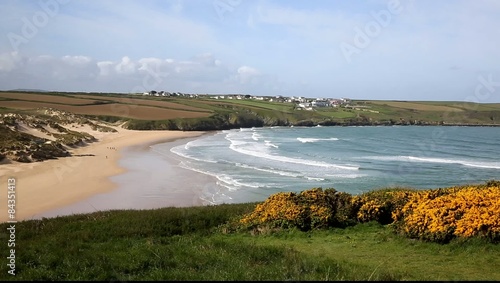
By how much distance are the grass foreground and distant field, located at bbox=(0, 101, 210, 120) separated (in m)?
76.4

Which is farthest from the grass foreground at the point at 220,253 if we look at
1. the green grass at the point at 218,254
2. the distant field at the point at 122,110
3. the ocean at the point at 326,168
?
the distant field at the point at 122,110

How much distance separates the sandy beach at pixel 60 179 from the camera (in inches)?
925

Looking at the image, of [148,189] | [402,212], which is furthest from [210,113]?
[402,212]

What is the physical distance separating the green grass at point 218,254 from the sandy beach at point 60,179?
32.4ft

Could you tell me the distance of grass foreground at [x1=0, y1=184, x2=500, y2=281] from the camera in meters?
7.86

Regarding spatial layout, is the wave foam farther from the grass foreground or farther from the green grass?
the green grass

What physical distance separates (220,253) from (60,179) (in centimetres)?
2438

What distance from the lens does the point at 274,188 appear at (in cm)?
2880

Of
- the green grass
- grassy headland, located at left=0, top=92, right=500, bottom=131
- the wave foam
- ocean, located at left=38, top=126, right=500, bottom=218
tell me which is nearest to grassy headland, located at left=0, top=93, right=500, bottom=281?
the green grass

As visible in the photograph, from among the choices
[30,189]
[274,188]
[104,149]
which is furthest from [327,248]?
[104,149]

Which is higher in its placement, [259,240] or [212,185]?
[259,240]

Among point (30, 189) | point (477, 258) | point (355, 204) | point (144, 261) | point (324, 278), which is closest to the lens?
point (324, 278)

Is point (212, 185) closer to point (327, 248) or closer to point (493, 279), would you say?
point (327, 248)

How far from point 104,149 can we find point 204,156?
39.4 ft
